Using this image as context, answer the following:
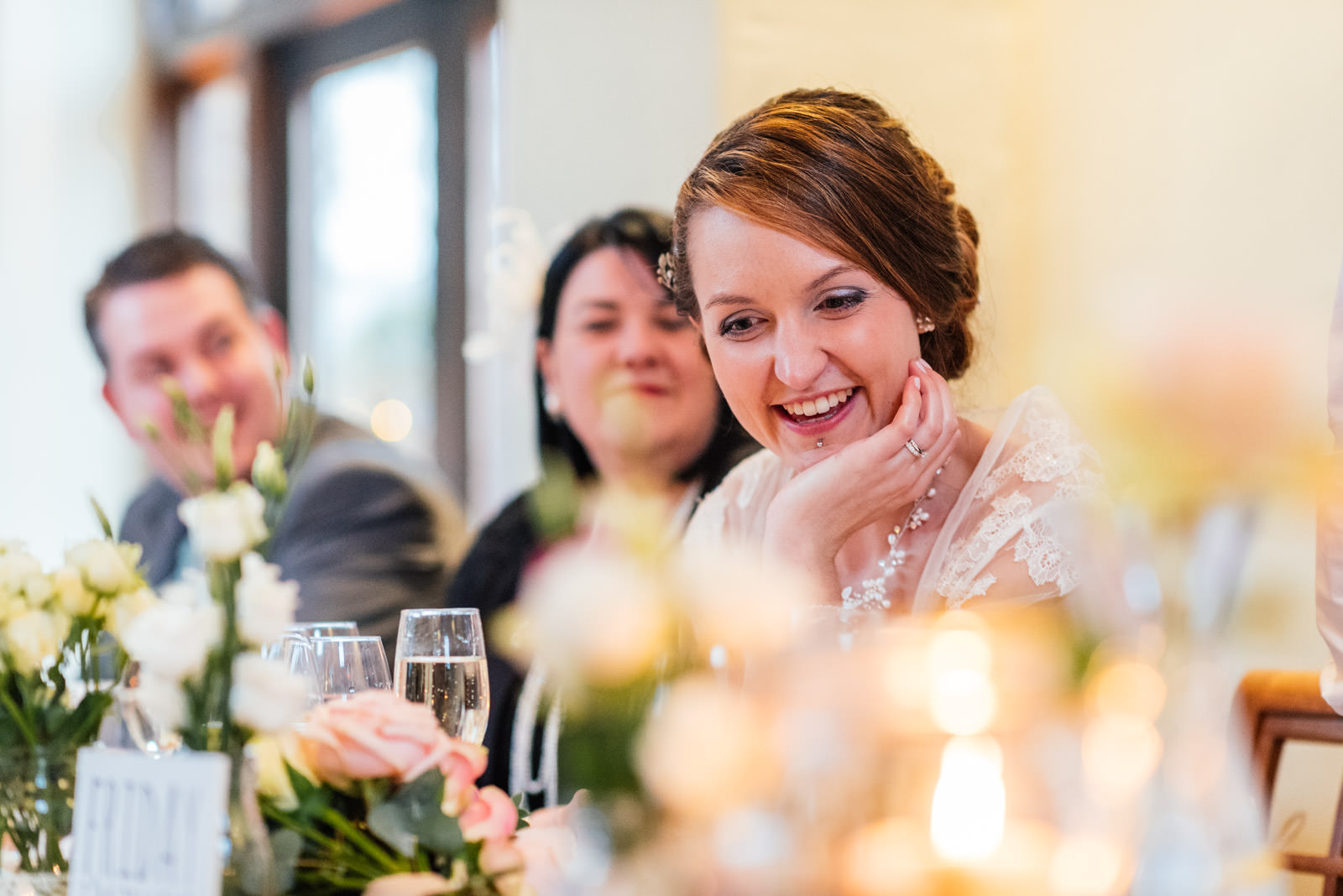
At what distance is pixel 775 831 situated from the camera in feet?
2.21

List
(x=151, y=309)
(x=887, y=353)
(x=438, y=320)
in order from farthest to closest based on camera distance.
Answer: (x=438, y=320) < (x=151, y=309) < (x=887, y=353)

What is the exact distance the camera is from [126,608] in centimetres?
101

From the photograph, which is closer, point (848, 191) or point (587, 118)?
point (848, 191)

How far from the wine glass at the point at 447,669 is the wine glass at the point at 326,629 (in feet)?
0.31

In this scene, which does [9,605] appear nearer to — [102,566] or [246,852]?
[102,566]

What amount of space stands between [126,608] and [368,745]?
0.98ft

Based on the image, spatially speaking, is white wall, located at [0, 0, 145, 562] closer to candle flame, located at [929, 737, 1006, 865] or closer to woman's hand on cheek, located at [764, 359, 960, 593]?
woman's hand on cheek, located at [764, 359, 960, 593]

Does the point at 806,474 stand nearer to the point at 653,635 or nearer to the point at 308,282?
the point at 653,635

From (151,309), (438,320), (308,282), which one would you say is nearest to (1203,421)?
(151,309)

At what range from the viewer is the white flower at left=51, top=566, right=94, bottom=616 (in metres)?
1.03


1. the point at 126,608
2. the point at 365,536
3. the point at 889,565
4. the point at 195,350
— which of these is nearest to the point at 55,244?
the point at 195,350

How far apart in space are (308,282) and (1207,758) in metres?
3.98

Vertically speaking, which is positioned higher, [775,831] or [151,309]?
[151,309]

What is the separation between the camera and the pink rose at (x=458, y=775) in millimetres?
834
